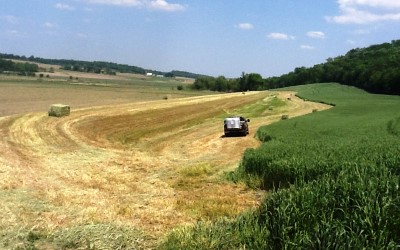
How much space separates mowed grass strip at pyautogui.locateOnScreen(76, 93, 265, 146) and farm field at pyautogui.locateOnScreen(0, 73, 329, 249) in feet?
0.32

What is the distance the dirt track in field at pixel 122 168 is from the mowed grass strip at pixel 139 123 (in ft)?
0.29

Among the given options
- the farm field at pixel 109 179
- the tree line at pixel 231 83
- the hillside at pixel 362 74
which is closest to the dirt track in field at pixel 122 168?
the farm field at pixel 109 179

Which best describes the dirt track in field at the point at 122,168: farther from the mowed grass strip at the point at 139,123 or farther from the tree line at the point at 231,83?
the tree line at the point at 231,83

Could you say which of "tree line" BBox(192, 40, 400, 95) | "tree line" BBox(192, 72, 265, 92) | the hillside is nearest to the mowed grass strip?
the hillside

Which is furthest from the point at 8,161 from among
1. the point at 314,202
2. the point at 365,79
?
the point at 365,79

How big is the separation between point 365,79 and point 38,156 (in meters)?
97.8

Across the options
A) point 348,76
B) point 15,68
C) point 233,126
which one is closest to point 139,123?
point 233,126

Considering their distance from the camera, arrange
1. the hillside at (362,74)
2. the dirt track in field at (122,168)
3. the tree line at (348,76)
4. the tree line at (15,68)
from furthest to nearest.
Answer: the tree line at (15,68)
the tree line at (348,76)
the hillside at (362,74)
the dirt track in field at (122,168)

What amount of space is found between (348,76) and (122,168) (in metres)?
109

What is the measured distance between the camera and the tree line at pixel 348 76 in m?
97.8

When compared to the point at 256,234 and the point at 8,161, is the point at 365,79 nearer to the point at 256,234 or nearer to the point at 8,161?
the point at 8,161

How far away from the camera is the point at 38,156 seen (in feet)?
87.5

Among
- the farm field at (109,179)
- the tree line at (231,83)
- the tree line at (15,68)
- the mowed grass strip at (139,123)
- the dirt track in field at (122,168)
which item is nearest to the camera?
the farm field at (109,179)

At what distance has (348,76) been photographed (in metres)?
124
